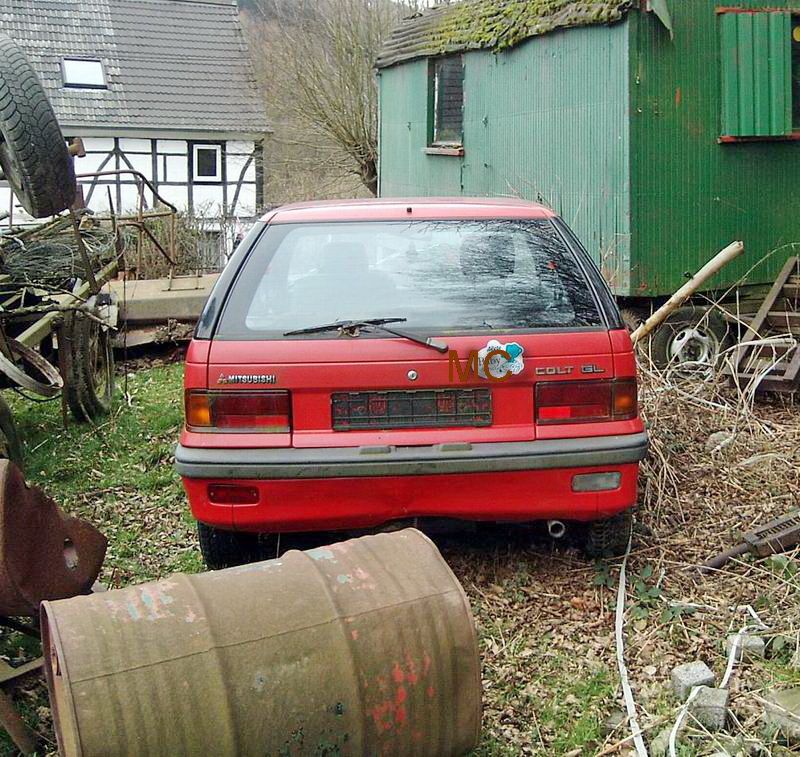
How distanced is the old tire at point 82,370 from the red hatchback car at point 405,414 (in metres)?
3.41

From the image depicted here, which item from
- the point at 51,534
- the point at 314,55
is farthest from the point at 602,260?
the point at 314,55

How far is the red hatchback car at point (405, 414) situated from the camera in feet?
13.7

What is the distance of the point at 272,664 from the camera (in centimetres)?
280

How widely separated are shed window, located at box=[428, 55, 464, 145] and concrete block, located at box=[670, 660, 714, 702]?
384 inches

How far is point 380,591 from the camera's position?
302 cm

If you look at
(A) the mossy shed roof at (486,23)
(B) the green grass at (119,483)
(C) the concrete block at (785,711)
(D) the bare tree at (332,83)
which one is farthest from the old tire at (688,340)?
(D) the bare tree at (332,83)

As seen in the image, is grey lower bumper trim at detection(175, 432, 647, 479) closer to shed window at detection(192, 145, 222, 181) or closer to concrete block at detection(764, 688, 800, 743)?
concrete block at detection(764, 688, 800, 743)

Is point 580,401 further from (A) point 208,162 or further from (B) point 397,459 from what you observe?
(A) point 208,162

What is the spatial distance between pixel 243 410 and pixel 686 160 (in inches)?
236

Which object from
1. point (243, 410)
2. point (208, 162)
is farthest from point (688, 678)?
point (208, 162)

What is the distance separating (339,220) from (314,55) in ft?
70.0

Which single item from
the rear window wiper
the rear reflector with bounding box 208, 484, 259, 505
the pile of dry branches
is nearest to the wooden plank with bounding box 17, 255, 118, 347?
the rear reflector with bounding box 208, 484, 259, 505

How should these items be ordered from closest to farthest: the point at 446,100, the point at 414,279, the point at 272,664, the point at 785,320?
→ the point at 272,664, the point at 414,279, the point at 785,320, the point at 446,100

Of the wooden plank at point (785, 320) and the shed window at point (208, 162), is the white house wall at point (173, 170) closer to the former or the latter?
the shed window at point (208, 162)
